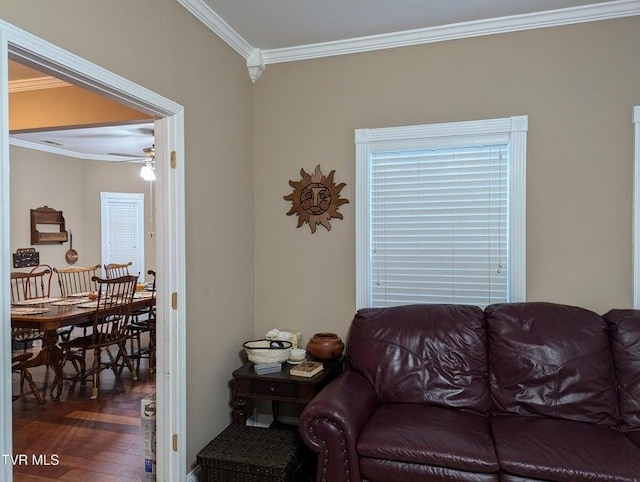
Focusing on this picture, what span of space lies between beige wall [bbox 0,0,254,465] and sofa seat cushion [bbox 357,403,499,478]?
1.13m

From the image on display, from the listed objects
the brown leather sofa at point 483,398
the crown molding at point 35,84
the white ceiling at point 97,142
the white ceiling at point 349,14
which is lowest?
the brown leather sofa at point 483,398

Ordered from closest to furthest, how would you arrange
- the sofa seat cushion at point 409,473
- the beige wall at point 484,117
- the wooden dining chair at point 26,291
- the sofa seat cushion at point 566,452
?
the sofa seat cushion at point 566,452 < the sofa seat cushion at point 409,473 < the beige wall at point 484,117 < the wooden dining chair at point 26,291

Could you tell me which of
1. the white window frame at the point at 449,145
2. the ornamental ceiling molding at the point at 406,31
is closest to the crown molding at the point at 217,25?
the ornamental ceiling molding at the point at 406,31

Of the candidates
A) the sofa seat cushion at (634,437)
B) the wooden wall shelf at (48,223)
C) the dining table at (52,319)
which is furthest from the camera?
the wooden wall shelf at (48,223)

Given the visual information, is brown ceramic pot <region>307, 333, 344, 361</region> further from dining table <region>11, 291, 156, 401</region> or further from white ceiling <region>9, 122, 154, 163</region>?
white ceiling <region>9, 122, 154, 163</region>

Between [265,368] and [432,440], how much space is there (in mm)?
1152

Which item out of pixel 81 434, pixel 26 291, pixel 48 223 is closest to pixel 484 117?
pixel 81 434

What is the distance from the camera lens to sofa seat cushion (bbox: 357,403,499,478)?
6.53ft

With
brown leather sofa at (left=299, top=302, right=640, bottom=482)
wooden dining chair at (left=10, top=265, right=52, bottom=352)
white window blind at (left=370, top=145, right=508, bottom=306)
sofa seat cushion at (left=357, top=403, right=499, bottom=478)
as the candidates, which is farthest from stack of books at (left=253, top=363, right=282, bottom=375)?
wooden dining chair at (left=10, top=265, right=52, bottom=352)

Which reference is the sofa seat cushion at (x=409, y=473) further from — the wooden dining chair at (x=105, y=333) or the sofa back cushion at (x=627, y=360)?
the wooden dining chair at (x=105, y=333)

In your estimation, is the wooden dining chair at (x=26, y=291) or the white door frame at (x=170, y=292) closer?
the white door frame at (x=170, y=292)

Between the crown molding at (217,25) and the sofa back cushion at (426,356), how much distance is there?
2.16 meters

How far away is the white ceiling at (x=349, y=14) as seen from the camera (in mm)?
2639

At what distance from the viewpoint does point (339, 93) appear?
10.6 ft
